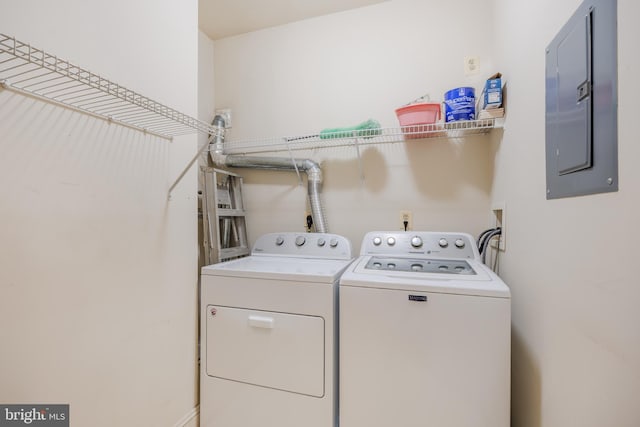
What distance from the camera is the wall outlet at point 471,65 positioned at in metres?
1.82

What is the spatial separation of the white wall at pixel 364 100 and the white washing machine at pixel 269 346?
0.75 metres

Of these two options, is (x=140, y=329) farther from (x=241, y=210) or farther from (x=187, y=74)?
(x=187, y=74)

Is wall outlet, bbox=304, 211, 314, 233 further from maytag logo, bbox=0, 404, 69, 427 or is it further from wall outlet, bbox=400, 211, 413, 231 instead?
maytag logo, bbox=0, 404, 69, 427

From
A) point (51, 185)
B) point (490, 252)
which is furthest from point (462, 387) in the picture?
point (51, 185)

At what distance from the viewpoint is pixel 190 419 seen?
1.49m

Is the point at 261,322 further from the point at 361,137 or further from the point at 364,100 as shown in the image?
the point at 364,100

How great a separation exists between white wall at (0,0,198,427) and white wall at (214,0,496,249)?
0.80 m

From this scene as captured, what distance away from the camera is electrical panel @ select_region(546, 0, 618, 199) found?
0.63 metres

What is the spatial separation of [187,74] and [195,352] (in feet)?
4.90

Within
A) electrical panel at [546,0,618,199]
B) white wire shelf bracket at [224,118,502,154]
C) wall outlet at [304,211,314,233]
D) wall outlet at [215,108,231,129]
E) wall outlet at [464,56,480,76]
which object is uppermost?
wall outlet at [464,56,480,76]

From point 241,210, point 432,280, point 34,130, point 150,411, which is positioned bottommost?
point 150,411

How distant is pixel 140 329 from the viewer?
123 centimetres

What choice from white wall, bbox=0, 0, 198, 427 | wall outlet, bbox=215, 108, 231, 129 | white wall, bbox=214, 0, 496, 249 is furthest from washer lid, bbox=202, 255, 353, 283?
wall outlet, bbox=215, 108, 231, 129

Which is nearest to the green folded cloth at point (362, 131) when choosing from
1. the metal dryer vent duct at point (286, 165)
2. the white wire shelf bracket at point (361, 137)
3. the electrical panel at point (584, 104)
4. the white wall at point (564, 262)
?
the white wire shelf bracket at point (361, 137)
